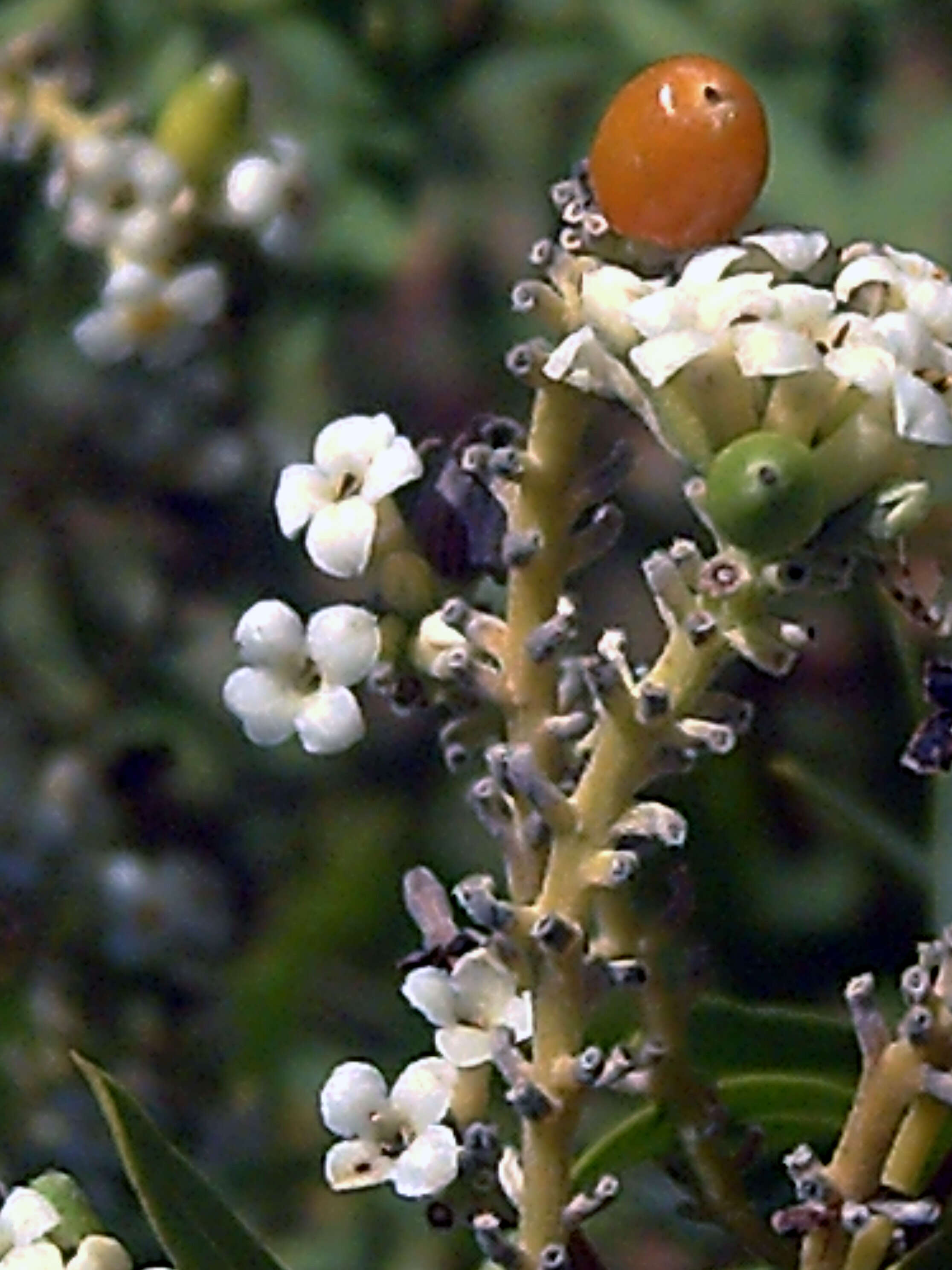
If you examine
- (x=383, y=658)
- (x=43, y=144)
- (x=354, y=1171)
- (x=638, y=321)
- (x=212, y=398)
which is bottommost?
(x=212, y=398)

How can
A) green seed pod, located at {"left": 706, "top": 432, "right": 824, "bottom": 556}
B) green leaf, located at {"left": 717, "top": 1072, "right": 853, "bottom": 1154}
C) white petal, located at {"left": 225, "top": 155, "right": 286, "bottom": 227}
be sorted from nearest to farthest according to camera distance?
green seed pod, located at {"left": 706, "top": 432, "right": 824, "bottom": 556} → green leaf, located at {"left": 717, "top": 1072, "right": 853, "bottom": 1154} → white petal, located at {"left": 225, "top": 155, "right": 286, "bottom": 227}

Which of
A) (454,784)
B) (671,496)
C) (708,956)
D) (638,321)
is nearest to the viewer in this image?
(638,321)

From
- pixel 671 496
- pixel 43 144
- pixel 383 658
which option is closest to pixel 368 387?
pixel 671 496

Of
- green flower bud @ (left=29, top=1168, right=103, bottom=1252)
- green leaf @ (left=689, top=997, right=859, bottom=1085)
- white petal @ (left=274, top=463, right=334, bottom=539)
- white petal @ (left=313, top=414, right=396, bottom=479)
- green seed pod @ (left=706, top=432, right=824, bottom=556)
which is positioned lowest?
green leaf @ (left=689, top=997, right=859, bottom=1085)

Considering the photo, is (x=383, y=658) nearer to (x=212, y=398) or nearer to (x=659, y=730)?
(x=659, y=730)

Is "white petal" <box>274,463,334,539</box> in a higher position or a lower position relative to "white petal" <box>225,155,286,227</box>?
higher

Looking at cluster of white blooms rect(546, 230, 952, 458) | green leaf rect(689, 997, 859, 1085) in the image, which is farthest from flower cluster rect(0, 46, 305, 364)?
cluster of white blooms rect(546, 230, 952, 458)

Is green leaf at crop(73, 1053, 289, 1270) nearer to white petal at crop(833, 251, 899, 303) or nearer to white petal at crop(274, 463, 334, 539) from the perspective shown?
white petal at crop(274, 463, 334, 539)

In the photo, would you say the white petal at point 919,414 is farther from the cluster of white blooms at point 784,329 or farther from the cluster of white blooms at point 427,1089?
the cluster of white blooms at point 427,1089
